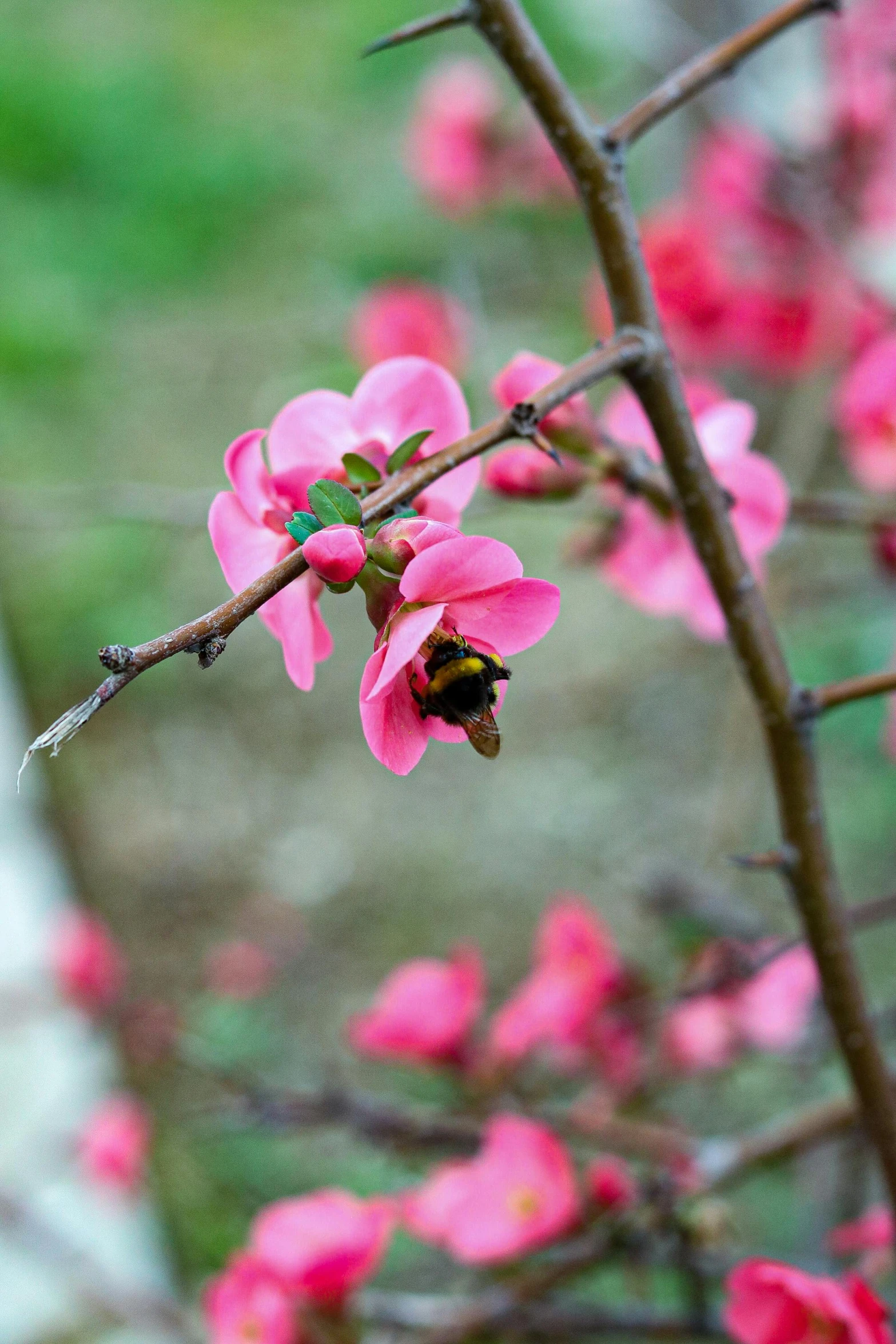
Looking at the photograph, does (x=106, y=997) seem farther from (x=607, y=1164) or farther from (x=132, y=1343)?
(x=607, y=1164)

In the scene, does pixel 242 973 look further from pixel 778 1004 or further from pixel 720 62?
pixel 720 62

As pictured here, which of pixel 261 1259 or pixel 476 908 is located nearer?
pixel 261 1259

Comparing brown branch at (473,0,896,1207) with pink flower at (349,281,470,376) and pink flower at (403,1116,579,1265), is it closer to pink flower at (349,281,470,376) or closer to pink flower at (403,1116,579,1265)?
pink flower at (403,1116,579,1265)

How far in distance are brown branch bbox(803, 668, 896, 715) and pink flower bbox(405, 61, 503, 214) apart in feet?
3.33

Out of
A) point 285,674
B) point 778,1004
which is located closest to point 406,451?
point 778,1004

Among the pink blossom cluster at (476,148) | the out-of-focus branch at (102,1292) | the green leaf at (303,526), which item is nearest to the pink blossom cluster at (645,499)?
the green leaf at (303,526)

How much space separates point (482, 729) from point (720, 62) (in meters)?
0.19

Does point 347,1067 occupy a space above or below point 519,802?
below

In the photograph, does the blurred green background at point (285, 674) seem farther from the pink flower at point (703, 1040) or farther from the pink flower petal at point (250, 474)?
the pink flower petal at point (250, 474)

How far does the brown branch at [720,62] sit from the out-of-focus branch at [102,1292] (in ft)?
1.90

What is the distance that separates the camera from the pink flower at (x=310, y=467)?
23cm

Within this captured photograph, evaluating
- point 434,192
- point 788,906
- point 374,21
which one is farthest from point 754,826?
point 374,21

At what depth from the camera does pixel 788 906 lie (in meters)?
1.00

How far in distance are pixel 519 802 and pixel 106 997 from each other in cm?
51
